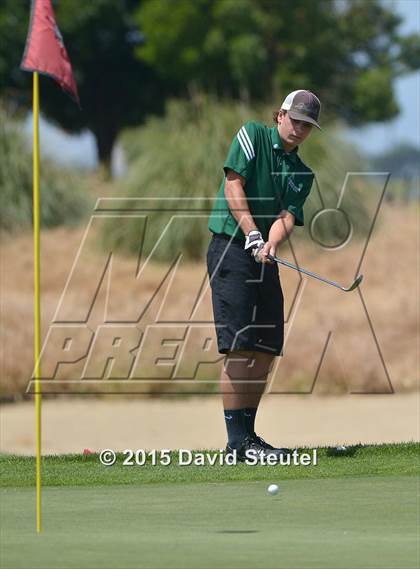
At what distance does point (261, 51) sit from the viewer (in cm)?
4275

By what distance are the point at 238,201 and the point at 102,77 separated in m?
40.4

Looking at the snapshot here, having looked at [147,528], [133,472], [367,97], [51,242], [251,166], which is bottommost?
[367,97]

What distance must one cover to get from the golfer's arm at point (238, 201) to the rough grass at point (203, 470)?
4.30 feet

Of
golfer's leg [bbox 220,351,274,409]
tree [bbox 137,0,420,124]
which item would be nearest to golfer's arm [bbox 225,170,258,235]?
golfer's leg [bbox 220,351,274,409]

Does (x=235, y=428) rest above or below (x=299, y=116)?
below

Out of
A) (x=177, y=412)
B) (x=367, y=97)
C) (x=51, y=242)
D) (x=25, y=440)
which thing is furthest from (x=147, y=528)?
(x=367, y=97)

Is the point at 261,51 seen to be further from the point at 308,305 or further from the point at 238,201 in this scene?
the point at 238,201

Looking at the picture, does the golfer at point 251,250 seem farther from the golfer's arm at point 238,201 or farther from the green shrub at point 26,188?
the green shrub at point 26,188

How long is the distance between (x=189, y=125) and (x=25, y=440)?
823cm

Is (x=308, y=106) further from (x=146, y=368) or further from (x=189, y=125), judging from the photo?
(x=189, y=125)

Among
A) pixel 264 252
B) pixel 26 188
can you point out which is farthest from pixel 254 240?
pixel 26 188

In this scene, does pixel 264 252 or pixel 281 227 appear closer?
pixel 264 252

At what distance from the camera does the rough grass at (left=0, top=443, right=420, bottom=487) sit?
7.13 meters

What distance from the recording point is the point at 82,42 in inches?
1809
